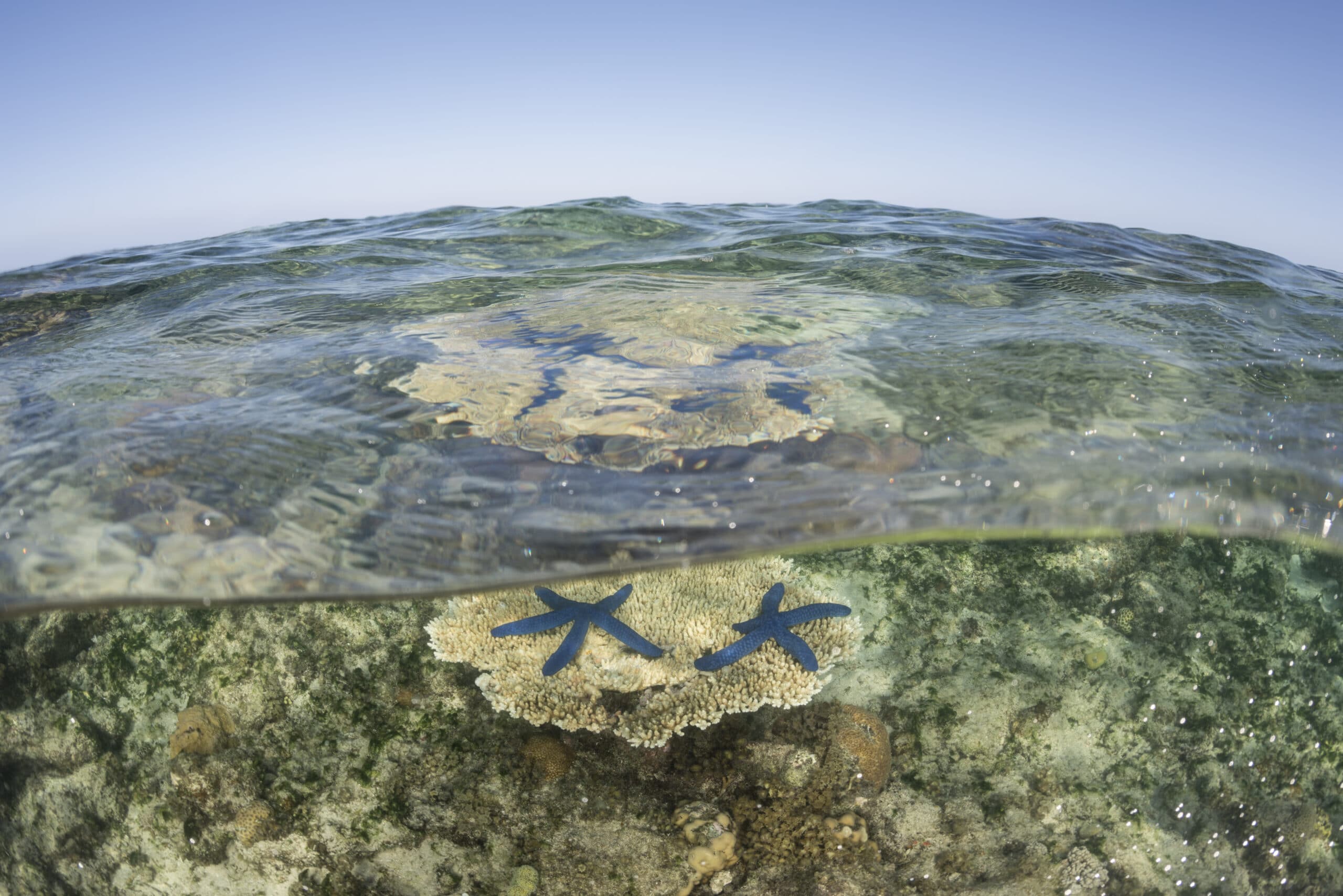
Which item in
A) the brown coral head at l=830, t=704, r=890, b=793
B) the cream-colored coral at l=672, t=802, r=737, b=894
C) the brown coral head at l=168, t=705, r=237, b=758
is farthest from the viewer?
the brown coral head at l=168, t=705, r=237, b=758

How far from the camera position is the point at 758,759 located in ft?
12.0

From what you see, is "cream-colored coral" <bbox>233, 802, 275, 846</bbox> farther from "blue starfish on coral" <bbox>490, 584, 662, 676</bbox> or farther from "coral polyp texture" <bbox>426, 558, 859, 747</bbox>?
"blue starfish on coral" <bbox>490, 584, 662, 676</bbox>

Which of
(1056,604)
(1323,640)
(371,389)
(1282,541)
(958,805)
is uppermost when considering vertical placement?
(371,389)

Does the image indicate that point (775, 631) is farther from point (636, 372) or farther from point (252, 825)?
point (252, 825)

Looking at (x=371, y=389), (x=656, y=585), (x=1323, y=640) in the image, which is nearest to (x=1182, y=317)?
(x=1323, y=640)

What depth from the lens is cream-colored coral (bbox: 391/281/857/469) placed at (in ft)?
12.8

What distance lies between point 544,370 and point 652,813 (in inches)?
103

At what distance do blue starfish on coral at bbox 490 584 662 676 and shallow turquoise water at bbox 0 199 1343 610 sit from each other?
0.26m

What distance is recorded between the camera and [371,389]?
4.37m

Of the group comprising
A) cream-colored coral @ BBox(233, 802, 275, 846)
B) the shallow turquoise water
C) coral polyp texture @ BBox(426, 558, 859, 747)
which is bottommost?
cream-colored coral @ BBox(233, 802, 275, 846)

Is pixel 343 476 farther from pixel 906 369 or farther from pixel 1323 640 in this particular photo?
pixel 1323 640

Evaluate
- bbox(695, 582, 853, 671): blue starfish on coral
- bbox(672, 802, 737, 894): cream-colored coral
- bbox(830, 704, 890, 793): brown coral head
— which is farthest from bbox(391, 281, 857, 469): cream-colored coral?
bbox(672, 802, 737, 894): cream-colored coral

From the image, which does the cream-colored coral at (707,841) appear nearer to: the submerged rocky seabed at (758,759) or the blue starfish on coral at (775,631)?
the submerged rocky seabed at (758,759)

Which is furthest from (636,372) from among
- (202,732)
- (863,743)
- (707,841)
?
(202,732)
